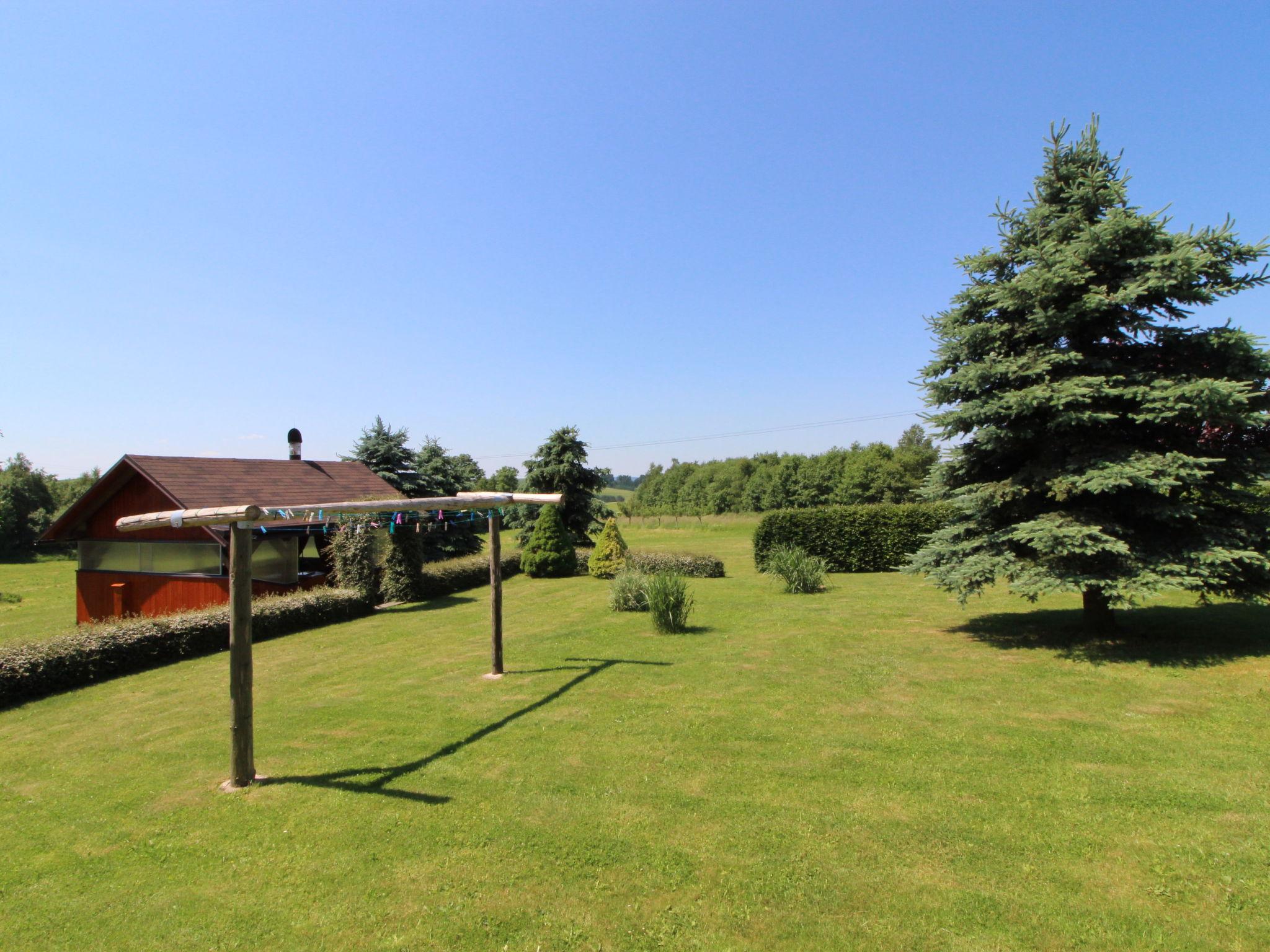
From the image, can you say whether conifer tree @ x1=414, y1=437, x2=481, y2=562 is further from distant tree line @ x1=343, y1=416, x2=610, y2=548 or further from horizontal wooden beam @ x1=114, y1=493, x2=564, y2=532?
horizontal wooden beam @ x1=114, y1=493, x2=564, y2=532

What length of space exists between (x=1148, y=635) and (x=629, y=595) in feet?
31.8

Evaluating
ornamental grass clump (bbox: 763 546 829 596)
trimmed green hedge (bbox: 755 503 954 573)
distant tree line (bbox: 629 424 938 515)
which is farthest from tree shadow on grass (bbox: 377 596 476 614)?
distant tree line (bbox: 629 424 938 515)

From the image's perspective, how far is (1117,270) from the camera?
980cm

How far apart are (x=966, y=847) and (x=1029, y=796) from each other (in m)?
1.16

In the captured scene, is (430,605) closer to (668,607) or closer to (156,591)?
(156,591)

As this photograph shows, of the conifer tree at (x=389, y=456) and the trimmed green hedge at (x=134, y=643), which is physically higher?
the conifer tree at (x=389, y=456)

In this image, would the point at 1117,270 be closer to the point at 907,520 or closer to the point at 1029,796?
the point at 1029,796

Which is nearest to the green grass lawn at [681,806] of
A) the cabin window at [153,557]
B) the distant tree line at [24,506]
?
the cabin window at [153,557]

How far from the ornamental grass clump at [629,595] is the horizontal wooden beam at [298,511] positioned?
5.83m

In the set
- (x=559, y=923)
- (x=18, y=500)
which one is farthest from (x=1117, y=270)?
(x=18, y=500)

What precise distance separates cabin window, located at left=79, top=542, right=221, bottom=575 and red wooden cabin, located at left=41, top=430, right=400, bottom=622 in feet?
0.07

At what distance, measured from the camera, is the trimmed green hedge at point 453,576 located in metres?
20.5

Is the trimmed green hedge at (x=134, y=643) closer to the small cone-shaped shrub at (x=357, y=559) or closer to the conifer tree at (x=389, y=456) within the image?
the small cone-shaped shrub at (x=357, y=559)

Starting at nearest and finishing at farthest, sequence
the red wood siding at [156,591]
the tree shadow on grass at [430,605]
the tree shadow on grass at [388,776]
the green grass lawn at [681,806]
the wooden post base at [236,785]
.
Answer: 1. the green grass lawn at [681,806]
2. the tree shadow on grass at [388,776]
3. the wooden post base at [236,785]
4. the red wood siding at [156,591]
5. the tree shadow on grass at [430,605]
